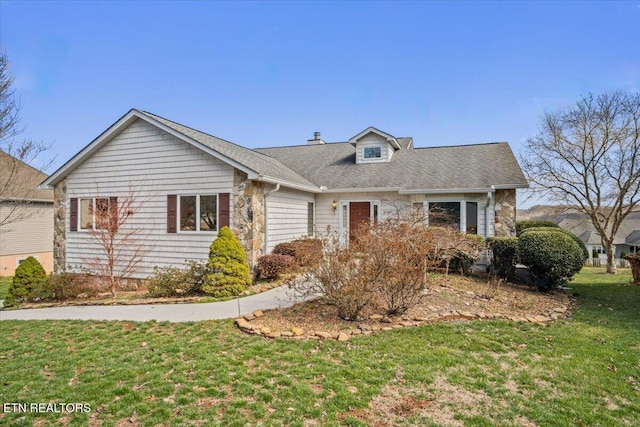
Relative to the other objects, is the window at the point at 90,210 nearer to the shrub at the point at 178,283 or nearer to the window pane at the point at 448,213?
the shrub at the point at 178,283

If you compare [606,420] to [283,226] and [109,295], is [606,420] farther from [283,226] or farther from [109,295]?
[109,295]

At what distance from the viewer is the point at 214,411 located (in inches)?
132

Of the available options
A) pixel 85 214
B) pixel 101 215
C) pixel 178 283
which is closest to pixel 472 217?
pixel 178 283

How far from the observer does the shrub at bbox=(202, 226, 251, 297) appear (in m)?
8.53

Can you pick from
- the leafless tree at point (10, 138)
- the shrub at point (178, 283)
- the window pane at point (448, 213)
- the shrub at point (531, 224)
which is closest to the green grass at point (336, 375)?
the shrub at point (178, 283)

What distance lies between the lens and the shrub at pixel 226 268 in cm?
853

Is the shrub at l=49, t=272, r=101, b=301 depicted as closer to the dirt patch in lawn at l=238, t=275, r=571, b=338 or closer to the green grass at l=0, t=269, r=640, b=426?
the green grass at l=0, t=269, r=640, b=426

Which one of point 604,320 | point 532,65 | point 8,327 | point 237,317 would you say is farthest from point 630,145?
point 8,327

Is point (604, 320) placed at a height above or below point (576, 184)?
below

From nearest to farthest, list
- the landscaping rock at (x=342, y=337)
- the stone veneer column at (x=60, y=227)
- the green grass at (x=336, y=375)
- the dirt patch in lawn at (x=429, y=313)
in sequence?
the green grass at (x=336, y=375) < the landscaping rock at (x=342, y=337) < the dirt patch in lawn at (x=429, y=313) < the stone veneer column at (x=60, y=227)

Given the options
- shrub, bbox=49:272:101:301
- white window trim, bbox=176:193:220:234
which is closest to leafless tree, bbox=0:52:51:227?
shrub, bbox=49:272:101:301

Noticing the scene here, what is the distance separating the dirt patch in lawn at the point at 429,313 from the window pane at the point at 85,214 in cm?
882

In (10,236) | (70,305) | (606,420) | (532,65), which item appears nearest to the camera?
(606,420)

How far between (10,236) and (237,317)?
18632 mm
